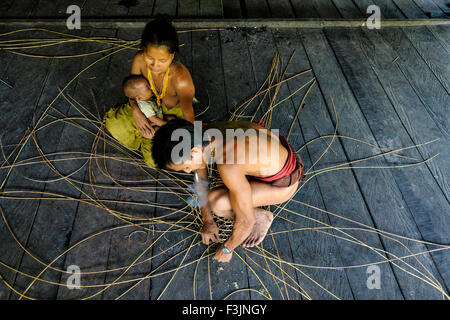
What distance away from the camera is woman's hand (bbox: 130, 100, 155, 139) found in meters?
1.86

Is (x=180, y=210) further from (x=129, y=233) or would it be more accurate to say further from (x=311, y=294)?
(x=311, y=294)

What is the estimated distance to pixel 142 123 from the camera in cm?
186

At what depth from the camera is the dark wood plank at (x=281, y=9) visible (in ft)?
10.3

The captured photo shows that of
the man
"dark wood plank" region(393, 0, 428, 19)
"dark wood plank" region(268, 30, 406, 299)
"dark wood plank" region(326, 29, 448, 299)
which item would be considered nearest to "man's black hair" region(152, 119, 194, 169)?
the man

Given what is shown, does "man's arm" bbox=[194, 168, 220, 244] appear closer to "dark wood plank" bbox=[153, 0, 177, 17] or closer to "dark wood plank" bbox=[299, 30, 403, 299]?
"dark wood plank" bbox=[299, 30, 403, 299]

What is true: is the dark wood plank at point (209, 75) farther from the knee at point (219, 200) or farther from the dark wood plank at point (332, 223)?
the knee at point (219, 200)

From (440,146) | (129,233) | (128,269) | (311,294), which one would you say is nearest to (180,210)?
(129,233)

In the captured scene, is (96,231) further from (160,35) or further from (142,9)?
(142,9)

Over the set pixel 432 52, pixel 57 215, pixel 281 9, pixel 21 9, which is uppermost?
pixel 281 9

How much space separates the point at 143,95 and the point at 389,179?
1.77m

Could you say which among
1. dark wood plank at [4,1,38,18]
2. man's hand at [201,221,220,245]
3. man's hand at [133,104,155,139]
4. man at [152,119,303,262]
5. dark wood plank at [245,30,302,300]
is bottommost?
dark wood plank at [245,30,302,300]

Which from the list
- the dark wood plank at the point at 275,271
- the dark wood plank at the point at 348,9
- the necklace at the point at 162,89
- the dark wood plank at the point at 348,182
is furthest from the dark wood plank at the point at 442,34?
the necklace at the point at 162,89

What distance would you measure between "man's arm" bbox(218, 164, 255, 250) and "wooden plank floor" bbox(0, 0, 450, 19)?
7.61 feet

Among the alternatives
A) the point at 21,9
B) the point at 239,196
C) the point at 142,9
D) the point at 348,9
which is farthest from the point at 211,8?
the point at 239,196
